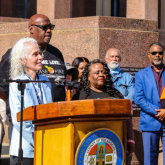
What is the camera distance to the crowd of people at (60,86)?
3510mm

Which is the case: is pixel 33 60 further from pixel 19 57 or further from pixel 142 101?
pixel 142 101

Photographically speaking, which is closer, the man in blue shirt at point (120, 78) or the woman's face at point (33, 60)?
the woman's face at point (33, 60)

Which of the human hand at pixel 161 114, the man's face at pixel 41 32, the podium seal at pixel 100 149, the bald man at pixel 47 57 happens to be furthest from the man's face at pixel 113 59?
the podium seal at pixel 100 149

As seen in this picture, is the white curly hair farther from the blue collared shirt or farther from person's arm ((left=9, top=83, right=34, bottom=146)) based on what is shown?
the blue collared shirt

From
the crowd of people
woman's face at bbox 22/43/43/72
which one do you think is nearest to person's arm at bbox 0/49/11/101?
the crowd of people

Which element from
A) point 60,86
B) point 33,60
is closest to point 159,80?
point 60,86

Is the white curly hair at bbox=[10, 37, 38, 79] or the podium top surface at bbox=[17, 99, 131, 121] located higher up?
the white curly hair at bbox=[10, 37, 38, 79]

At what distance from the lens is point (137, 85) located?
20.3 ft

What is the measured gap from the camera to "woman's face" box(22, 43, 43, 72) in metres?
3.66

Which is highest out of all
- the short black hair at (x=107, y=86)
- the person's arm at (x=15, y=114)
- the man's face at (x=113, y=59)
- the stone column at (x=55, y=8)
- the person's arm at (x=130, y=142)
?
the stone column at (x=55, y=8)

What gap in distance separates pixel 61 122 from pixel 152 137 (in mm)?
3272

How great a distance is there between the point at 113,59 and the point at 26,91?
3.11 metres

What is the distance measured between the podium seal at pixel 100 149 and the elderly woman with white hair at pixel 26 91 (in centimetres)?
63

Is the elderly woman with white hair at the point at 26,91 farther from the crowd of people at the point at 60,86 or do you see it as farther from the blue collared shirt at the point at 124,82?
the blue collared shirt at the point at 124,82
